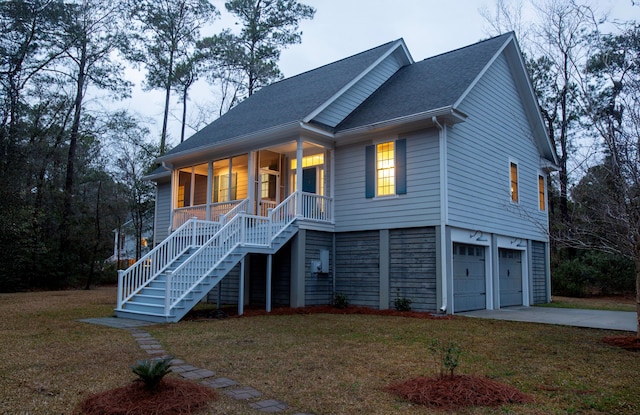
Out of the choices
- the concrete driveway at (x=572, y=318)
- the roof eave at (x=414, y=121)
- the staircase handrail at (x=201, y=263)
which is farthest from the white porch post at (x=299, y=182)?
the concrete driveway at (x=572, y=318)

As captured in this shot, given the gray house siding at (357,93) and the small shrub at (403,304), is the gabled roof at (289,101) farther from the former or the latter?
the small shrub at (403,304)

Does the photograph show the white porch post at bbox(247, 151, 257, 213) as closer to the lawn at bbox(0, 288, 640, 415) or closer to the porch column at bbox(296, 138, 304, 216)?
the porch column at bbox(296, 138, 304, 216)

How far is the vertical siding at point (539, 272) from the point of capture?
51.7 feet

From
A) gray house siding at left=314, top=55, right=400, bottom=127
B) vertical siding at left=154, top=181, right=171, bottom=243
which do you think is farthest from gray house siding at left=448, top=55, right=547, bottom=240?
vertical siding at left=154, top=181, right=171, bottom=243

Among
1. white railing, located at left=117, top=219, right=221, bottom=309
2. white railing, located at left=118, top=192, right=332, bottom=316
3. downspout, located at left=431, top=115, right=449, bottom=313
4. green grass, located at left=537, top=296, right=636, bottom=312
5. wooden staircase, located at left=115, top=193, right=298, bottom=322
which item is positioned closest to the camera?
wooden staircase, located at left=115, top=193, right=298, bottom=322

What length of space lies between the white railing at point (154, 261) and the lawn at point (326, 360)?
124cm

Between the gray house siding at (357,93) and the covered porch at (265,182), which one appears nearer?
the covered porch at (265,182)

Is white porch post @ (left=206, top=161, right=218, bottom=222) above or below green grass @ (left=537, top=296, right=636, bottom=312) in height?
above

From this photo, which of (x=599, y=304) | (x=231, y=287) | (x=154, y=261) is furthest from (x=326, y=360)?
(x=599, y=304)

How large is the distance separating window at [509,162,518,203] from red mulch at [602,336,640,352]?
704 centimetres

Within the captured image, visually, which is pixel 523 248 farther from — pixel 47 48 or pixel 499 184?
pixel 47 48

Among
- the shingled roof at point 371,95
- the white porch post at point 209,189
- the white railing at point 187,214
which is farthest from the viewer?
the white railing at point 187,214

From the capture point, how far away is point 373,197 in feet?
41.3

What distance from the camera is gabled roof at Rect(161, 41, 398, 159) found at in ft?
44.3
